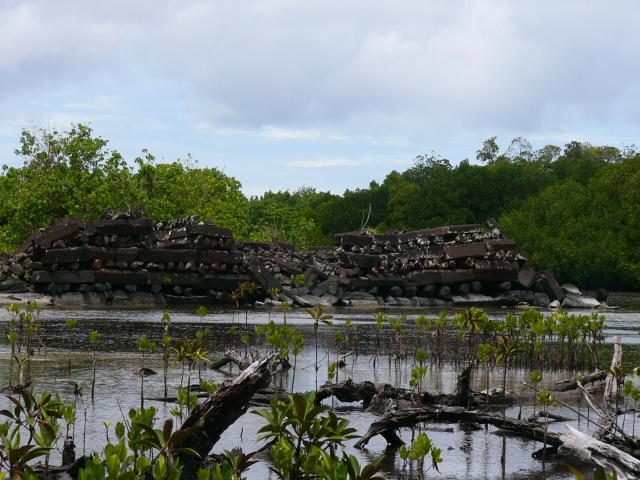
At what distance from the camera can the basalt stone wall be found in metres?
39.4

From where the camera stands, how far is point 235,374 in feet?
52.4

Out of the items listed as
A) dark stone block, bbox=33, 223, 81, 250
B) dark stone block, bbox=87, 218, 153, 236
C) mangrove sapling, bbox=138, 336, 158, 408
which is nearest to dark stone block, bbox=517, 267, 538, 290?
dark stone block, bbox=87, 218, 153, 236

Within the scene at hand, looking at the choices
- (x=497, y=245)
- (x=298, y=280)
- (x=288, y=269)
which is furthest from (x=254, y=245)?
(x=497, y=245)

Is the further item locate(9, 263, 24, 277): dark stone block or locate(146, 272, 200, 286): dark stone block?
locate(146, 272, 200, 286): dark stone block

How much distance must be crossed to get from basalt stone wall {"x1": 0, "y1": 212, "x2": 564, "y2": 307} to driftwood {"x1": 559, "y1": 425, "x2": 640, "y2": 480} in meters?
26.0

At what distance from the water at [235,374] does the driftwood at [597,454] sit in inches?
8.7

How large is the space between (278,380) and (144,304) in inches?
1001

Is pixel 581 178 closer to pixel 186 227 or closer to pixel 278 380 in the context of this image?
pixel 186 227

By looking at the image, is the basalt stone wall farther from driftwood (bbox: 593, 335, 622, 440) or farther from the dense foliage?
driftwood (bbox: 593, 335, 622, 440)

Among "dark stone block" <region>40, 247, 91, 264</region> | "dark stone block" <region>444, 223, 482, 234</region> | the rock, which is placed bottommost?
the rock

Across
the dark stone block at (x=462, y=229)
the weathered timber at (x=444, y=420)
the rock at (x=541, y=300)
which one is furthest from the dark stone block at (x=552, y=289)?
the weathered timber at (x=444, y=420)

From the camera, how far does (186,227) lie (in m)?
42.5

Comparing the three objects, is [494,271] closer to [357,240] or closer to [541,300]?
[541,300]

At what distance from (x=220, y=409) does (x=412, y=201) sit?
87.2 meters
